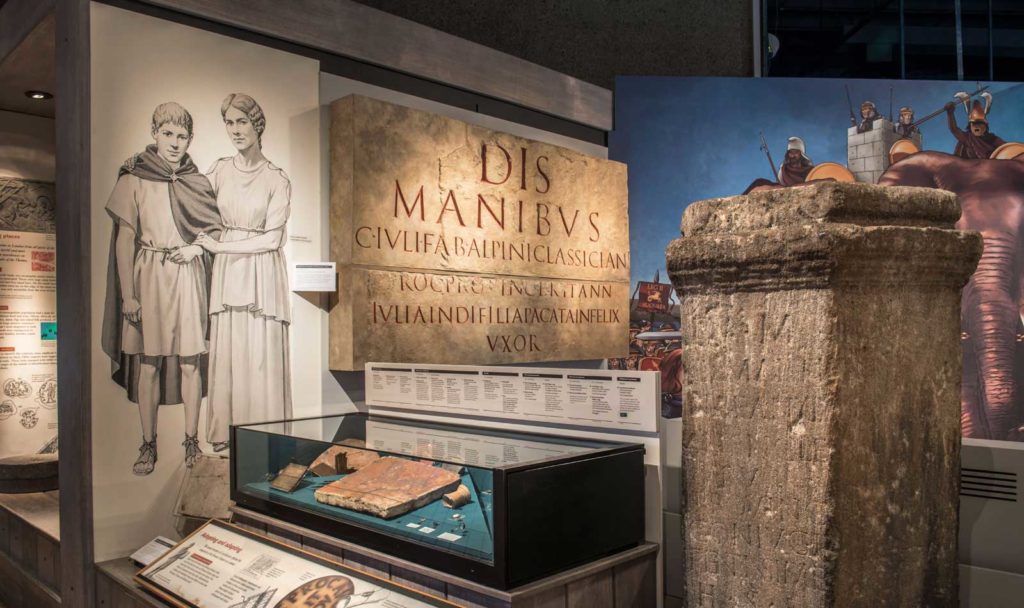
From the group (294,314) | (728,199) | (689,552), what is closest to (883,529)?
(689,552)

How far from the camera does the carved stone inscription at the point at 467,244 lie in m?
4.67

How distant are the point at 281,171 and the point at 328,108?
0.53 metres

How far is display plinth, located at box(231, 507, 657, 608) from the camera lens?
7.83ft

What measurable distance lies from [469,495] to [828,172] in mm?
6233

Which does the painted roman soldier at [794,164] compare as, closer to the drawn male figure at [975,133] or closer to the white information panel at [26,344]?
the drawn male figure at [975,133]

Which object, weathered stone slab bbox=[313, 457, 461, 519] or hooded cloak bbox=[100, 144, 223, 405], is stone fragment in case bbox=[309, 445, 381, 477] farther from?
hooded cloak bbox=[100, 144, 223, 405]

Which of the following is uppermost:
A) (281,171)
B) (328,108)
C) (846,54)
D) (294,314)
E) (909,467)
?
(846,54)

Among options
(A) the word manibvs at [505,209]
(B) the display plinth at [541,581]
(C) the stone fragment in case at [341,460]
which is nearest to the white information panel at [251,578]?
(B) the display plinth at [541,581]

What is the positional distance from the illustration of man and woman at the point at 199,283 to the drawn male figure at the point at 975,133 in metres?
6.16

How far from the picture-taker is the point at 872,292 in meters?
1.84

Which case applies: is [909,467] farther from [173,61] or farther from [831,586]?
[173,61]

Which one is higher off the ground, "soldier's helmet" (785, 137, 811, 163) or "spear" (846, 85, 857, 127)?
"spear" (846, 85, 857, 127)

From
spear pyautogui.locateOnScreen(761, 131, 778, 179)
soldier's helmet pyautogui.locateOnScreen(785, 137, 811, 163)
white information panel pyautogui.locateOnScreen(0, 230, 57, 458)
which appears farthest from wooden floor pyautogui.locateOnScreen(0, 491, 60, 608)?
soldier's helmet pyautogui.locateOnScreen(785, 137, 811, 163)

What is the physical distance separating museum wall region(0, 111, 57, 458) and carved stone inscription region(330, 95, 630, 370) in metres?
2.83
